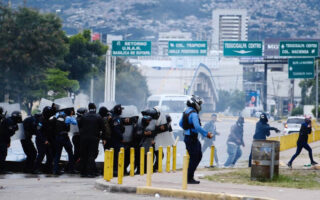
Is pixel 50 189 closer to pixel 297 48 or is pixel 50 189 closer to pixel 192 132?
pixel 192 132

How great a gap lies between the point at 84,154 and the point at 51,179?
0.93 meters

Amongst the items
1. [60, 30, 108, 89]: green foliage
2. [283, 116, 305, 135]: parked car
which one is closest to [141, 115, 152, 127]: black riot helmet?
[283, 116, 305, 135]: parked car

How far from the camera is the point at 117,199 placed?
11422mm

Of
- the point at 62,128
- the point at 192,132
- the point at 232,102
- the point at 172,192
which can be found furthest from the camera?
the point at 232,102

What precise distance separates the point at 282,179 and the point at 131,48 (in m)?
32.3

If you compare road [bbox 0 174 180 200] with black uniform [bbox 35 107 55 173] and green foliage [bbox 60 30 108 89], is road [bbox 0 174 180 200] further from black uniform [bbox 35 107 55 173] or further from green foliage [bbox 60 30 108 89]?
green foliage [bbox 60 30 108 89]

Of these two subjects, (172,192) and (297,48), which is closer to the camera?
(172,192)

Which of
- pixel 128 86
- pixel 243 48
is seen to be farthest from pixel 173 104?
pixel 128 86

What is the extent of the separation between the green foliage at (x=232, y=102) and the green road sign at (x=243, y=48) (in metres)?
116

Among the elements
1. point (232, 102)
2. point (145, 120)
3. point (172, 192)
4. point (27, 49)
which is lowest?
point (172, 192)

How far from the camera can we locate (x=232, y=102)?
171m

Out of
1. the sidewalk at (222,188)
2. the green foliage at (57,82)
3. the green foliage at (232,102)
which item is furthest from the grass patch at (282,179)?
the green foliage at (232,102)

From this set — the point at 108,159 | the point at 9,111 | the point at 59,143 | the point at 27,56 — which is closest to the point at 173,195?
the point at 108,159

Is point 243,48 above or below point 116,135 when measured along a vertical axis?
above
